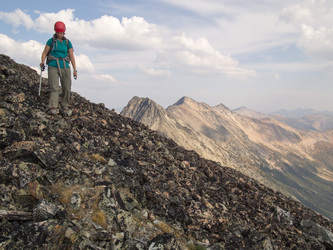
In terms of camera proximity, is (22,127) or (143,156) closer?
(22,127)

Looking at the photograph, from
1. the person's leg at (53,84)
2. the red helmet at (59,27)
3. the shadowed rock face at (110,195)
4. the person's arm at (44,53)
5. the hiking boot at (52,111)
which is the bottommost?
the shadowed rock face at (110,195)

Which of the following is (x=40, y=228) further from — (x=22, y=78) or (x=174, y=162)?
(x=22, y=78)

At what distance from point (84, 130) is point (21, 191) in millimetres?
5833

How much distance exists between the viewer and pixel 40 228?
6645 mm

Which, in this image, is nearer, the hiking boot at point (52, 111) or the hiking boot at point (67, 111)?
the hiking boot at point (52, 111)

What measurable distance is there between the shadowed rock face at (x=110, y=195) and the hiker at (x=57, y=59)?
111 centimetres

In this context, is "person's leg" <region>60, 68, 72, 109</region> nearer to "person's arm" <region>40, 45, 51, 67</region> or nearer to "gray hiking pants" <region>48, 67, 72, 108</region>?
"gray hiking pants" <region>48, 67, 72, 108</region>

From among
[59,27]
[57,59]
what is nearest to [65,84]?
[57,59]

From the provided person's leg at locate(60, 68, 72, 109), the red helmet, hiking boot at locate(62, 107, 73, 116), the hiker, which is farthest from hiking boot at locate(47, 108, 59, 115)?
the red helmet

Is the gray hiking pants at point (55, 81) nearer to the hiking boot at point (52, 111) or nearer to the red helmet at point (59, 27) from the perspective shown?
the hiking boot at point (52, 111)

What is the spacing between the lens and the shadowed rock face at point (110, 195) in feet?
24.5

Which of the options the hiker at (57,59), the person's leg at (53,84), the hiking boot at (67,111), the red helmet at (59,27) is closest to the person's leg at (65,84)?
the hiker at (57,59)

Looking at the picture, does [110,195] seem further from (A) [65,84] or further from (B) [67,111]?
(A) [65,84]

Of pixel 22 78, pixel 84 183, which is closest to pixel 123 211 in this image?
pixel 84 183
